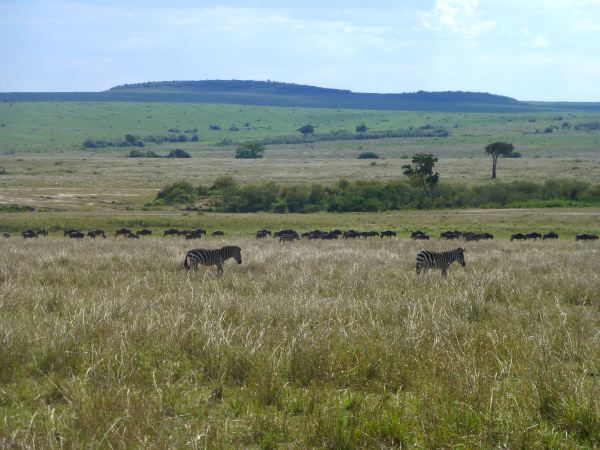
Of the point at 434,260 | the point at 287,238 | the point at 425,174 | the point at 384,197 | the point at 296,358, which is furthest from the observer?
the point at 425,174

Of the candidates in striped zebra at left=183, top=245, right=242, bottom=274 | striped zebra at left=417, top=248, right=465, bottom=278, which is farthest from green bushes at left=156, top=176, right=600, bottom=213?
striped zebra at left=417, top=248, right=465, bottom=278

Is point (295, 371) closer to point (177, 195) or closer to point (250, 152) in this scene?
point (177, 195)

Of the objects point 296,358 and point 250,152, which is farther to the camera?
point 250,152

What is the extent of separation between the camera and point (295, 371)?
261 inches

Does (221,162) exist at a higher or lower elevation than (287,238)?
lower

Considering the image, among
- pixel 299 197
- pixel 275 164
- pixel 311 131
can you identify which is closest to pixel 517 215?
pixel 299 197

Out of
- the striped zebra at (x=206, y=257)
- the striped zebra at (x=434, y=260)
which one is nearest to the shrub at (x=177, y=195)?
the striped zebra at (x=206, y=257)

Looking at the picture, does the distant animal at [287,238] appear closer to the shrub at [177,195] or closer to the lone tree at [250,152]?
the shrub at [177,195]

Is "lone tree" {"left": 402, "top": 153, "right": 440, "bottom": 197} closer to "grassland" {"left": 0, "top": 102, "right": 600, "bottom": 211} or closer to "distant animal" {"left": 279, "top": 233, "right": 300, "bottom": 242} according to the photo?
"grassland" {"left": 0, "top": 102, "right": 600, "bottom": 211}

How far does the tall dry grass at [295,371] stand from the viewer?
202 inches

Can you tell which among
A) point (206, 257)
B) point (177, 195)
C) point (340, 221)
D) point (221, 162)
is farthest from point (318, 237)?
point (221, 162)

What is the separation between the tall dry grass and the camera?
16.9ft

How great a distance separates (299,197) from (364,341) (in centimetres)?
5034

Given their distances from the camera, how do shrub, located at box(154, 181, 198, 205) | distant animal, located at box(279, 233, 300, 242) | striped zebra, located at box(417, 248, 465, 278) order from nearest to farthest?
1. striped zebra, located at box(417, 248, 465, 278)
2. distant animal, located at box(279, 233, 300, 242)
3. shrub, located at box(154, 181, 198, 205)
